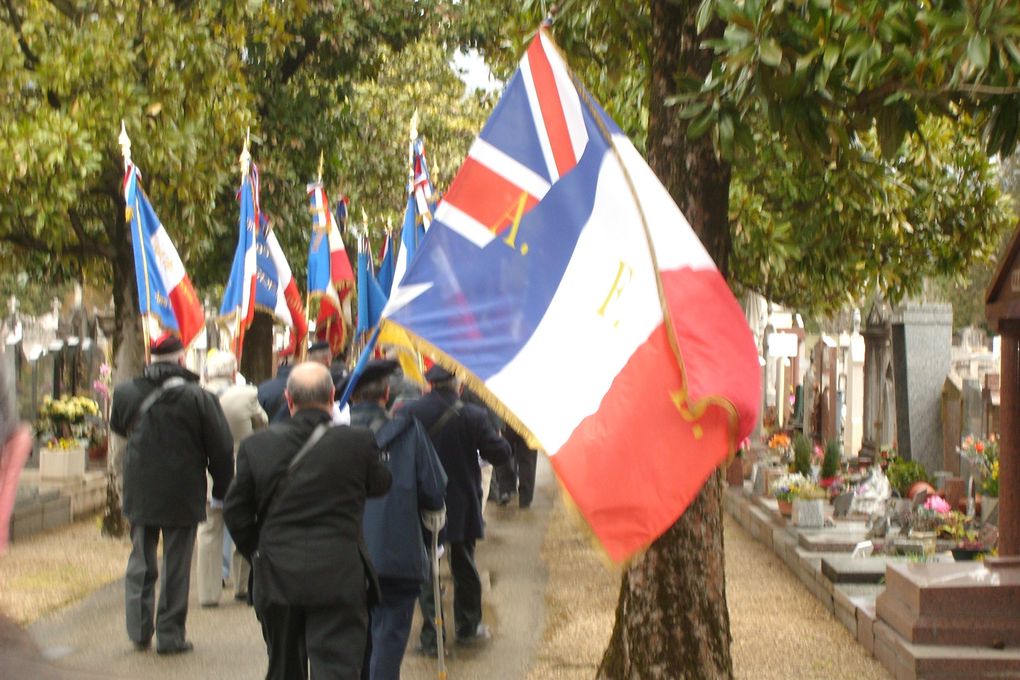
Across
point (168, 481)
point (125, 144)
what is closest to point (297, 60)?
point (125, 144)

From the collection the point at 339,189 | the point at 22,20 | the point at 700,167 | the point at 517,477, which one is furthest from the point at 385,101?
the point at 700,167

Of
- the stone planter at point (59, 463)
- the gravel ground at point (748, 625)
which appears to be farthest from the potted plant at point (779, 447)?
the stone planter at point (59, 463)

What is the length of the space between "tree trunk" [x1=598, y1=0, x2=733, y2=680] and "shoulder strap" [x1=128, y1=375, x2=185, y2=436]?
3279 mm

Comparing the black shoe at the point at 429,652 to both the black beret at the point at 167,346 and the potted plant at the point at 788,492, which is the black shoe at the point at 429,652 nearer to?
the black beret at the point at 167,346

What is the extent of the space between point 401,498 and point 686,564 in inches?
61.8

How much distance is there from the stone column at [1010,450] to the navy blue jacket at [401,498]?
11.8 ft

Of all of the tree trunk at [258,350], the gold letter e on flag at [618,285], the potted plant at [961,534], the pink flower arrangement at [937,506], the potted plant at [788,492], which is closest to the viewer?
the gold letter e on flag at [618,285]

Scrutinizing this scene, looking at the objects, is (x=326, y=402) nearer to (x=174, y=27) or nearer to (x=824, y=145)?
(x=824, y=145)

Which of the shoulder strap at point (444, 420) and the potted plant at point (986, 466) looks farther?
the potted plant at point (986, 466)

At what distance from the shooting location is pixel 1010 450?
897 cm

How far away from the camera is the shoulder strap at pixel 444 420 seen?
945 centimetres

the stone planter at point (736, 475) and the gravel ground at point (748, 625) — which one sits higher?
the stone planter at point (736, 475)

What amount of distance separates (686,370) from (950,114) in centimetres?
259

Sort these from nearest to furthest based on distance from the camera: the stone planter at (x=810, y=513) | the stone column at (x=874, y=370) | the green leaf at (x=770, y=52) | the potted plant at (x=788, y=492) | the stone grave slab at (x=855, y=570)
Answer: the green leaf at (x=770, y=52) → the stone grave slab at (x=855, y=570) → the stone planter at (x=810, y=513) → the potted plant at (x=788, y=492) → the stone column at (x=874, y=370)
